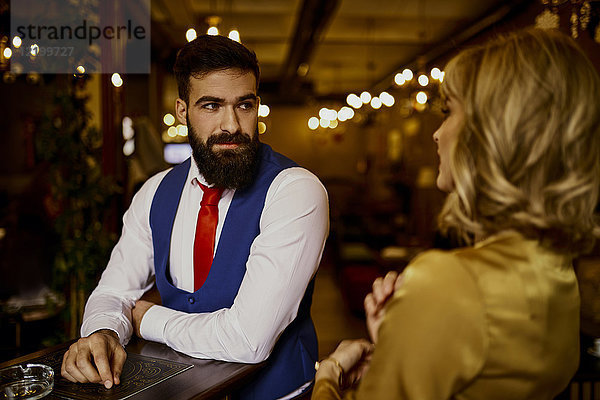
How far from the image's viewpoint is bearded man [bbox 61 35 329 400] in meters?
1.39

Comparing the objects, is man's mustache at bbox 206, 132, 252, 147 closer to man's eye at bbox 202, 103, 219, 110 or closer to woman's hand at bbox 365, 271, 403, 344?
man's eye at bbox 202, 103, 219, 110

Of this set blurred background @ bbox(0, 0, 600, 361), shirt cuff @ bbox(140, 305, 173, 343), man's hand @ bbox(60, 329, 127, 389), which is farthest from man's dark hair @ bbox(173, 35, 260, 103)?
man's hand @ bbox(60, 329, 127, 389)

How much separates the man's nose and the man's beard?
0.02 m

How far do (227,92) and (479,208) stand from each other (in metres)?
1.02

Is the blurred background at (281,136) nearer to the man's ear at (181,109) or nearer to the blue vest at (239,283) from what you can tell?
the man's ear at (181,109)

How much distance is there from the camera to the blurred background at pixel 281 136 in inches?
122

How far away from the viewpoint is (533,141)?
837 millimetres

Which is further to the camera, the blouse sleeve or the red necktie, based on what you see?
the red necktie

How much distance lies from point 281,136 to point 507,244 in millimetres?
14046

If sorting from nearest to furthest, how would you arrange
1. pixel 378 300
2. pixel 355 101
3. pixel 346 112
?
1. pixel 378 300
2. pixel 355 101
3. pixel 346 112

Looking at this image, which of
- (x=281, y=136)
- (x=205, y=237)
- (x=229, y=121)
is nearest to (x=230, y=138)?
(x=229, y=121)

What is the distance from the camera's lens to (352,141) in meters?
15.2

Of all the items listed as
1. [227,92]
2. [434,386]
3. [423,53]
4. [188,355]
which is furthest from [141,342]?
[423,53]

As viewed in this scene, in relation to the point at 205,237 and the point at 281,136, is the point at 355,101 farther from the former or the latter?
the point at 205,237
